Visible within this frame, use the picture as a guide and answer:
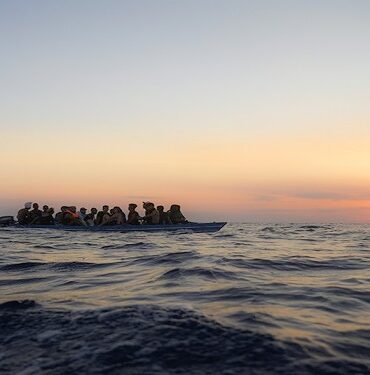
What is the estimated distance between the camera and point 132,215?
29688 mm

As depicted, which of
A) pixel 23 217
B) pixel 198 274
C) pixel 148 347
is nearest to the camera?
pixel 148 347

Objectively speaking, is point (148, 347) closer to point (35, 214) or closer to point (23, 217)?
point (35, 214)

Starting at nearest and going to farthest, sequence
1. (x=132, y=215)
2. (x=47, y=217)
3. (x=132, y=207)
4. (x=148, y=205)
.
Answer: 1. (x=132, y=215)
2. (x=132, y=207)
3. (x=148, y=205)
4. (x=47, y=217)

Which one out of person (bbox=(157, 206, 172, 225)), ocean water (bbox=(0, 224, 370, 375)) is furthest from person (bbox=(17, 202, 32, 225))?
ocean water (bbox=(0, 224, 370, 375))

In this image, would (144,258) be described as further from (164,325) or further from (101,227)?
(101,227)

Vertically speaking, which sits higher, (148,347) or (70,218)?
(70,218)

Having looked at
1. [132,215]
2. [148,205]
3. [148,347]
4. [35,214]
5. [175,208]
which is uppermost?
[148,205]

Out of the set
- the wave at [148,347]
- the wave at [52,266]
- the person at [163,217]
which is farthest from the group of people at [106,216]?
the wave at [148,347]

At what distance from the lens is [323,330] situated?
182 inches

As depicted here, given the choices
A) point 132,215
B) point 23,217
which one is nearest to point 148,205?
point 132,215

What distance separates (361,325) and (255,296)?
1.85 meters

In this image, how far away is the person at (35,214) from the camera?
33.2 m

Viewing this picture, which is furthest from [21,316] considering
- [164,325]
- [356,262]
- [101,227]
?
Result: [101,227]

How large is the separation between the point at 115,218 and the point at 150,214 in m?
2.56
